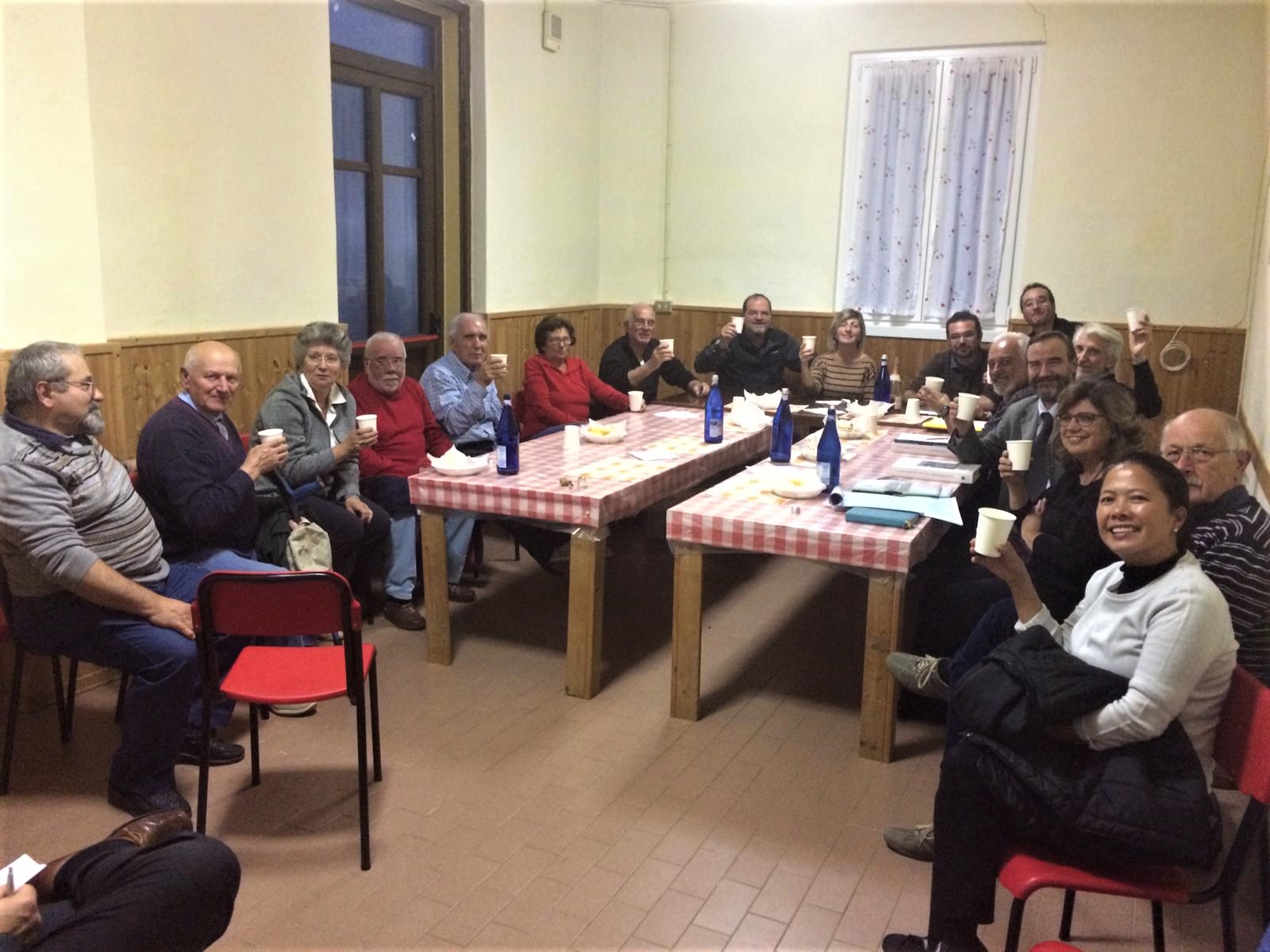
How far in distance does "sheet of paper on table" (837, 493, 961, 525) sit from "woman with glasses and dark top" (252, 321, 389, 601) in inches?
66.9

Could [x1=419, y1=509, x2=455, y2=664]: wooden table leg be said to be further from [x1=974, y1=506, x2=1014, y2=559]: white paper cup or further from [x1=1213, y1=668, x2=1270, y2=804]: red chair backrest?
[x1=1213, y1=668, x2=1270, y2=804]: red chair backrest

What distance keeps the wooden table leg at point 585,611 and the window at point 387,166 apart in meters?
2.53

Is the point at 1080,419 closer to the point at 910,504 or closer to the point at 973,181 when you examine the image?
the point at 910,504

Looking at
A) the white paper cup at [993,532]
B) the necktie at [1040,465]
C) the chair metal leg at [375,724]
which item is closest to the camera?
the white paper cup at [993,532]

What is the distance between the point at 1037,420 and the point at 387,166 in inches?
144

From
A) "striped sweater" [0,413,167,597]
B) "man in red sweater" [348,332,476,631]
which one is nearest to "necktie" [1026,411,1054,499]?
"man in red sweater" [348,332,476,631]

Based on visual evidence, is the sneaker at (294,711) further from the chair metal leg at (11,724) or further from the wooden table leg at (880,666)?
the wooden table leg at (880,666)

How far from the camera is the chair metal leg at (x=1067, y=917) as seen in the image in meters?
2.10

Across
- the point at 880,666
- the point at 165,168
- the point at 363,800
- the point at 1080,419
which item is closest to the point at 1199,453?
the point at 1080,419

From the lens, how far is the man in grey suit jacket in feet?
11.1

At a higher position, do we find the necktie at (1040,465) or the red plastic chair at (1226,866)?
the necktie at (1040,465)

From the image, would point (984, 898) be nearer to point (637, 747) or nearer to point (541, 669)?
point (637, 747)

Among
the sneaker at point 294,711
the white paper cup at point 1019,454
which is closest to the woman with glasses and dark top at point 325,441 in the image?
the sneaker at point 294,711

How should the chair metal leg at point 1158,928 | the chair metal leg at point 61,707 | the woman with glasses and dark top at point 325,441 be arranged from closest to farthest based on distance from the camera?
the chair metal leg at point 1158,928
the chair metal leg at point 61,707
the woman with glasses and dark top at point 325,441
